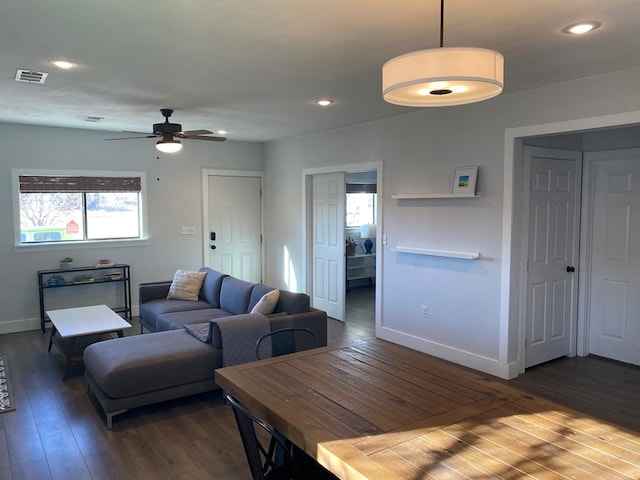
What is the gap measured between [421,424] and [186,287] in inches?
168

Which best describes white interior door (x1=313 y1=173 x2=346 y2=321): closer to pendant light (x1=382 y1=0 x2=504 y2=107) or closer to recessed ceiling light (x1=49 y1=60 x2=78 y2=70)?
recessed ceiling light (x1=49 y1=60 x2=78 y2=70)

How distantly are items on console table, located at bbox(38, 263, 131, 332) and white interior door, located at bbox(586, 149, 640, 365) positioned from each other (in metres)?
5.51

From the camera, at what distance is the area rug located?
12.1 feet

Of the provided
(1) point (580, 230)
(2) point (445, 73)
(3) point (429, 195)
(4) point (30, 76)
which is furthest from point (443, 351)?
(4) point (30, 76)

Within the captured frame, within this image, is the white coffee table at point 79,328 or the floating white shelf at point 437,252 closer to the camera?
the white coffee table at point 79,328

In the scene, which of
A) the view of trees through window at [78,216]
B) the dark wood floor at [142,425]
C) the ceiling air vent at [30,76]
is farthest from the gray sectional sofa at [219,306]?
the ceiling air vent at [30,76]

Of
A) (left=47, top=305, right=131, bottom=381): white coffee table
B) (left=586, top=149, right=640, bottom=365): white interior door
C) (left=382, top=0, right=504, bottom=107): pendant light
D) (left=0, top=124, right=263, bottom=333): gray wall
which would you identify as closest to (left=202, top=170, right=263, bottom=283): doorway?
(left=0, top=124, right=263, bottom=333): gray wall

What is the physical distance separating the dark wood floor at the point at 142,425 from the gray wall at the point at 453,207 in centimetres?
72

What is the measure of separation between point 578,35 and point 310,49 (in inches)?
59.4

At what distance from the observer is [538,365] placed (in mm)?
4605

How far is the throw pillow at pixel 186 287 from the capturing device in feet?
18.3

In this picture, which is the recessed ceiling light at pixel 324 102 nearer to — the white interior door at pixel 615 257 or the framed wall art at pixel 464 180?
the framed wall art at pixel 464 180

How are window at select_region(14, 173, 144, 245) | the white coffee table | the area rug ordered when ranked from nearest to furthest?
the area rug → the white coffee table → window at select_region(14, 173, 144, 245)

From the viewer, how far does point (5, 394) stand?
3930 mm
